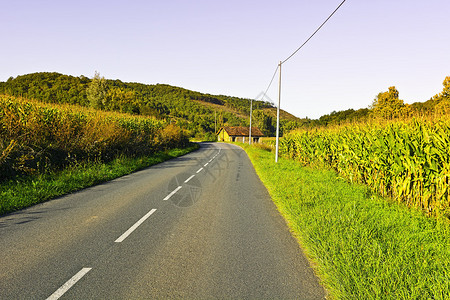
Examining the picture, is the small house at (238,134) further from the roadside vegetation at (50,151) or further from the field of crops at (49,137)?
the roadside vegetation at (50,151)

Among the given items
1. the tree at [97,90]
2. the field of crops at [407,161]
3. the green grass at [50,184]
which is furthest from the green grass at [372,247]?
the tree at [97,90]

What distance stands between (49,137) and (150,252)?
9.95 metres

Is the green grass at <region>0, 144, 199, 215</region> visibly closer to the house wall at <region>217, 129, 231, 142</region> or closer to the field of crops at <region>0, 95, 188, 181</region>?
the field of crops at <region>0, 95, 188, 181</region>

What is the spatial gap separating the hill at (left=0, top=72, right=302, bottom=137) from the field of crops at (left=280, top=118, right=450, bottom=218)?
14.8 metres

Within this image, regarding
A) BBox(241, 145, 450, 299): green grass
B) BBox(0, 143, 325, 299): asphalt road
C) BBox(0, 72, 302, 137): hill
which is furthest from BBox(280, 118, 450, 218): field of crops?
BBox(0, 72, 302, 137): hill

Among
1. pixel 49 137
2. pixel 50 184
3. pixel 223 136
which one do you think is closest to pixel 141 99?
pixel 223 136

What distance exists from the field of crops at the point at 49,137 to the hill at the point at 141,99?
189 cm

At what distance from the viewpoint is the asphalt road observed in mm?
3244

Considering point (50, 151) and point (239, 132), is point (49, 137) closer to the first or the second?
point (50, 151)

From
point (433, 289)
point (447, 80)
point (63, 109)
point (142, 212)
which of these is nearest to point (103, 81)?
point (63, 109)

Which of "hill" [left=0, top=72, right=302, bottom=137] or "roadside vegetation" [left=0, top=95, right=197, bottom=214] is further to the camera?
"hill" [left=0, top=72, right=302, bottom=137]

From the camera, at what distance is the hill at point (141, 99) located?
44125 mm

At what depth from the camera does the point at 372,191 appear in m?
8.55

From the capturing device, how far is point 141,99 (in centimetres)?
9856
